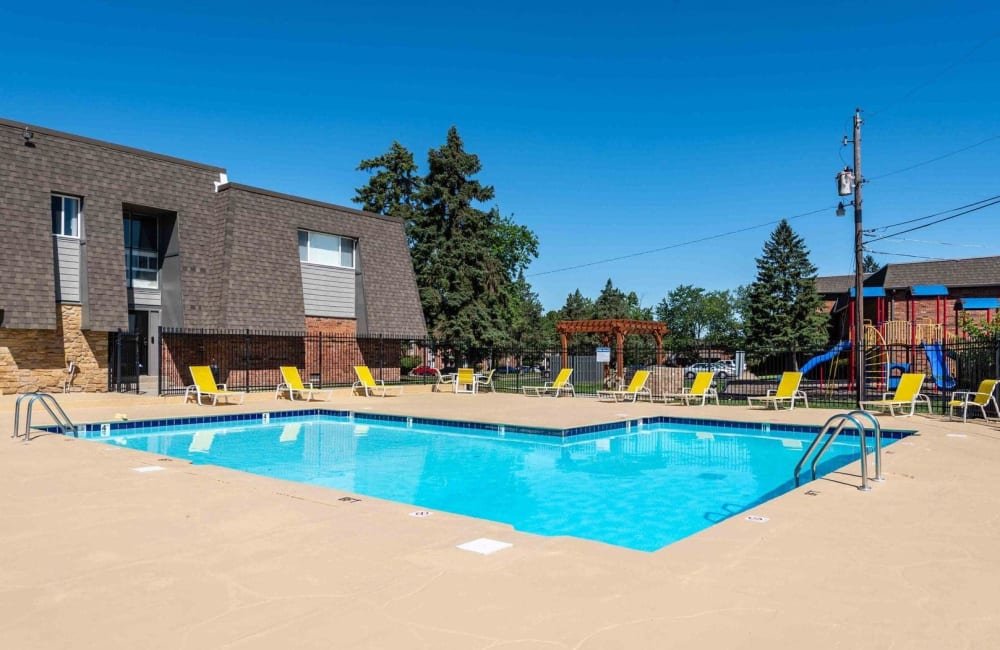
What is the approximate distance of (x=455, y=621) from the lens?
2.82 meters

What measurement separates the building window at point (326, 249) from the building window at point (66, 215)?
257 inches

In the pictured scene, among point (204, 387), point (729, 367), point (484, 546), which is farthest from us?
point (729, 367)

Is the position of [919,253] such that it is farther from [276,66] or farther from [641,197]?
[276,66]

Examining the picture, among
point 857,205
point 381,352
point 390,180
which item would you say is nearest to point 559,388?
point 381,352

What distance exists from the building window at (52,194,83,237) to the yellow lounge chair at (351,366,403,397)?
8158mm

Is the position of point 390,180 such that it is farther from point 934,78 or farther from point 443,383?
point 934,78

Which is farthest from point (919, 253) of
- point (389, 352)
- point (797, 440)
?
point (389, 352)

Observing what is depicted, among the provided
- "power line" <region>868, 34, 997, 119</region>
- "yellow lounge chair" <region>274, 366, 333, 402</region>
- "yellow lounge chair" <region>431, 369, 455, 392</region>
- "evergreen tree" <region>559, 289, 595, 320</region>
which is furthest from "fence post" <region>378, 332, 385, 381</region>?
"evergreen tree" <region>559, 289, 595, 320</region>

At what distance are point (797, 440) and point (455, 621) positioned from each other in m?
10.4

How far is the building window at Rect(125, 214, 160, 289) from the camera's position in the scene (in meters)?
19.8

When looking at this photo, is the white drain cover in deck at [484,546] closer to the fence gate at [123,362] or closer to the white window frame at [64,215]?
the fence gate at [123,362]

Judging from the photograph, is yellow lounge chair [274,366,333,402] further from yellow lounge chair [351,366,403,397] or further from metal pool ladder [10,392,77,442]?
metal pool ladder [10,392,77,442]

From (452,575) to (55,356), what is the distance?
17.3 metres

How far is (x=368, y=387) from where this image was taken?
1916 centimetres
